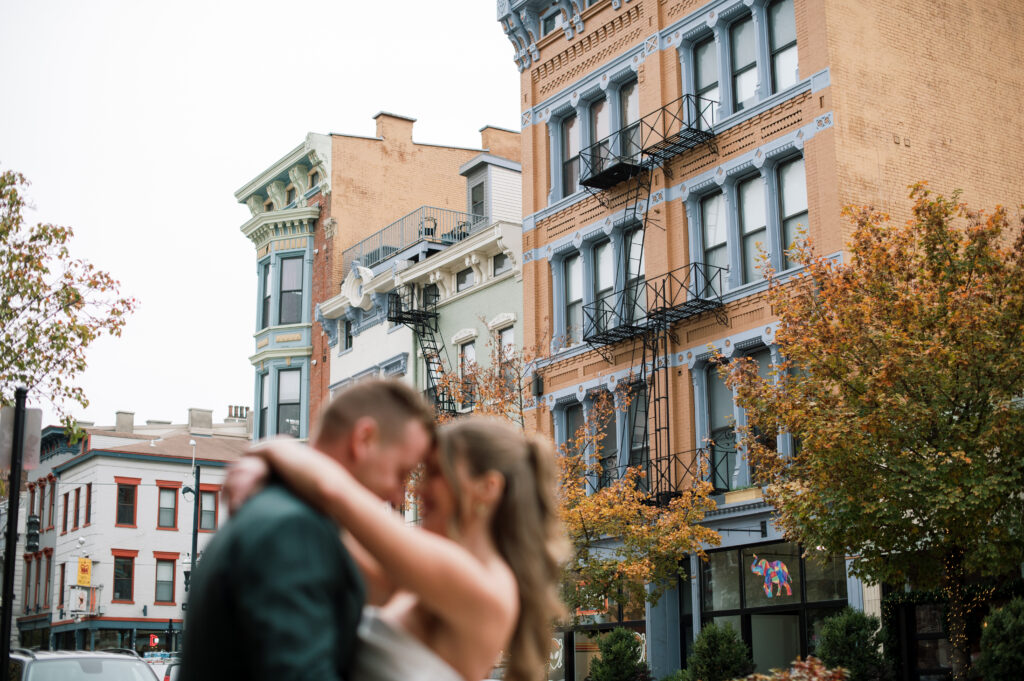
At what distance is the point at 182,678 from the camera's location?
2.70m

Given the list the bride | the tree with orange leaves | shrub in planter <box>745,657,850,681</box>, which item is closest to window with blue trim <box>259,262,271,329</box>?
the tree with orange leaves

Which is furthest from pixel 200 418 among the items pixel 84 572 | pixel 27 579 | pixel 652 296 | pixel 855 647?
pixel 855 647

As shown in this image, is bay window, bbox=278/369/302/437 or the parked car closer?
the parked car

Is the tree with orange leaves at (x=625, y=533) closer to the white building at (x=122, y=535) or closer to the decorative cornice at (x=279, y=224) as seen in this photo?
the decorative cornice at (x=279, y=224)

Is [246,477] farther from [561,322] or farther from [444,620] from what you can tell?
[561,322]

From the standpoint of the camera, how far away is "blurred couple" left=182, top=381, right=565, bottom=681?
2494mm

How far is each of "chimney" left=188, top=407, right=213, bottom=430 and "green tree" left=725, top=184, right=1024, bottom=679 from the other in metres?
60.1

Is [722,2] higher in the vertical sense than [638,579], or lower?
higher

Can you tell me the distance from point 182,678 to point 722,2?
28.0 m

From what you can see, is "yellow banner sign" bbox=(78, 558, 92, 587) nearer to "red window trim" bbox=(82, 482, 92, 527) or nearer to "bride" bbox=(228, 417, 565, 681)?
"red window trim" bbox=(82, 482, 92, 527)

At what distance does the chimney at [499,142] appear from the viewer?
4772 cm

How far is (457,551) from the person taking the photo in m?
2.77

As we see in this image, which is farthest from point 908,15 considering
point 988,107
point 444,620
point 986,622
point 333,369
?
point 444,620

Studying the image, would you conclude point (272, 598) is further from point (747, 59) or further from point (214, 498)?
point (214, 498)
